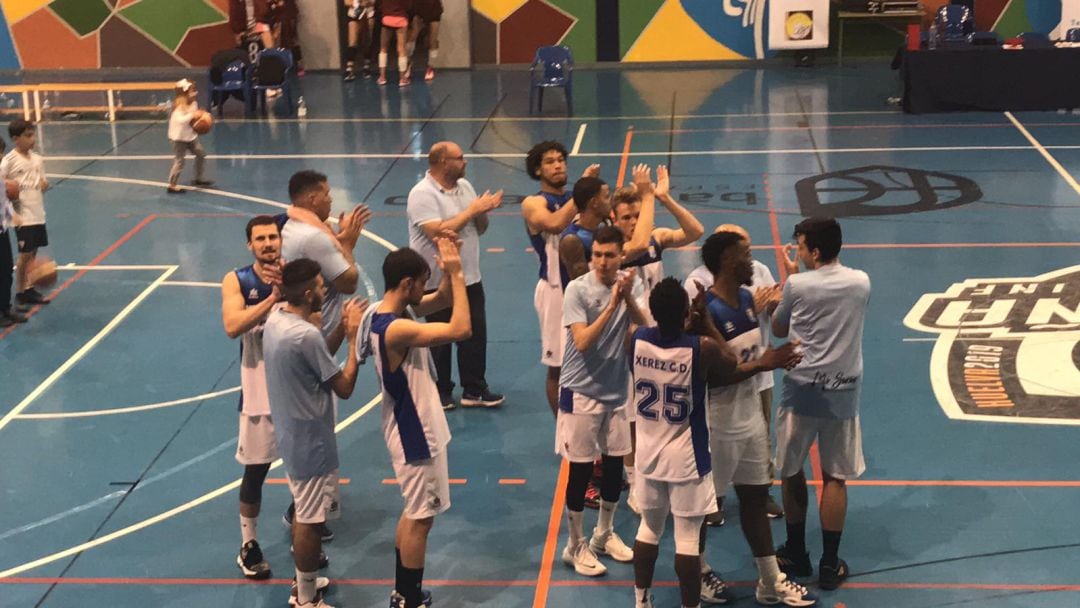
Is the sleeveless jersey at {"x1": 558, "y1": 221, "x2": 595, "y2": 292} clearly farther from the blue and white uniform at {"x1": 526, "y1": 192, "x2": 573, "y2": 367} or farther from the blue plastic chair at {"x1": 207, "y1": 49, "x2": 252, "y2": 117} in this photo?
the blue plastic chair at {"x1": 207, "y1": 49, "x2": 252, "y2": 117}

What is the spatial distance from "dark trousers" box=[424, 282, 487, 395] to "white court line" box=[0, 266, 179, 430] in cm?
334

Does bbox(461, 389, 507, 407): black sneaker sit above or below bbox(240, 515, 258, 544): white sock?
below

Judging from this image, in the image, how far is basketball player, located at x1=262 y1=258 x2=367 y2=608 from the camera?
7.00 meters

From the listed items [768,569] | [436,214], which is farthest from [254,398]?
[768,569]

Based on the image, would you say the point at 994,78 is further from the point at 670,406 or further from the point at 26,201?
the point at 670,406

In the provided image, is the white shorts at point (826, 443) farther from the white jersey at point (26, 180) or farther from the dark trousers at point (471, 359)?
the white jersey at point (26, 180)

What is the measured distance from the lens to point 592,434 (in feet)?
25.6

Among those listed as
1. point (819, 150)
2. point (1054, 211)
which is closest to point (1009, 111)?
point (819, 150)

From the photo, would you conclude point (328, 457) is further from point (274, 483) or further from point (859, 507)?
point (859, 507)

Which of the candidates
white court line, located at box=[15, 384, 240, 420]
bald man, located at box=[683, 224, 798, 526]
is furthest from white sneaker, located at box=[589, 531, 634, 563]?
white court line, located at box=[15, 384, 240, 420]

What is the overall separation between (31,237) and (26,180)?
57cm

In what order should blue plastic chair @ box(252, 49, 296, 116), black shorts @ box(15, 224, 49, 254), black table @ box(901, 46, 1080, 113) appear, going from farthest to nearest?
blue plastic chair @ box(252, 49, 296, 116)
black table @ box(901, 46, 1080, 113)
black shorts @ box(15, 224, 49, 254)

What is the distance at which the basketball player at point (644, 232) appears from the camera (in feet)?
26.9

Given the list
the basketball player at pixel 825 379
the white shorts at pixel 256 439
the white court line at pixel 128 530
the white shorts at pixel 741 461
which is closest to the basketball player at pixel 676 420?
the white shorts at pixel 741 461
